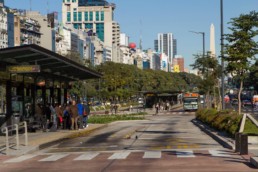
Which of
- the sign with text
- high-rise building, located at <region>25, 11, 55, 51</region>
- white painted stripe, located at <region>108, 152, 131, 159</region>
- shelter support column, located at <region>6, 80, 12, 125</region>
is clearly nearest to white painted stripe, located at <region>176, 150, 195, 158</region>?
white painted stripe, located at <region>108, 152, 131, 159</region>

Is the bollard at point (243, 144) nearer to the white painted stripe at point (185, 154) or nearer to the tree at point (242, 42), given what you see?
the white painted stripe at point (185, 154)

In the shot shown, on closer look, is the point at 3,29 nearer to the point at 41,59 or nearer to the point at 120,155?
the point at 41,59

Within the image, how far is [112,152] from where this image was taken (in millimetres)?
20531

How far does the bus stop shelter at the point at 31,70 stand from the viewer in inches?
1045

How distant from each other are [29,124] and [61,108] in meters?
4.96

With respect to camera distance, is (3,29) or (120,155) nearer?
(120,155)

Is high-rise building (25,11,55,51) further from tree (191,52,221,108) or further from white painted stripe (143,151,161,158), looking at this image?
white painted stripe (143,151,161,158)

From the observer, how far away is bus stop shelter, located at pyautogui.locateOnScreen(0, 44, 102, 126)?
26541mm

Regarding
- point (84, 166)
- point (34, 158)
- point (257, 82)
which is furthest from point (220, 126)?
point (257, 82)

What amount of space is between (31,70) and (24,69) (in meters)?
0.40

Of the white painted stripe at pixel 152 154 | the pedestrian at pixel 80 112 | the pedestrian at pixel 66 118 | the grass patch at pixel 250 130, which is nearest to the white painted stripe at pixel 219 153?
the white painted stripe at pixel 152 154

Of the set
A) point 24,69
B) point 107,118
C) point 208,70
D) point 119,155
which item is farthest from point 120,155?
point 208,70

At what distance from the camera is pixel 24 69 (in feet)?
91.4

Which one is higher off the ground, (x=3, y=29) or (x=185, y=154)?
(x=3, y=29)
